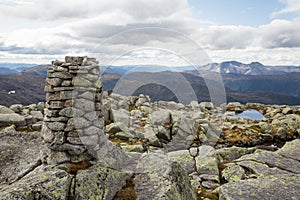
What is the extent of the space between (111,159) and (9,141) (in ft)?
54.7

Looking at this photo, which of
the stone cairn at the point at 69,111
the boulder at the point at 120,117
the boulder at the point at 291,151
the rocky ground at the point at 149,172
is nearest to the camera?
the rocky ground at the point at 149,172

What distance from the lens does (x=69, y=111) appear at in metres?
13.8

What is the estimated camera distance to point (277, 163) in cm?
2192

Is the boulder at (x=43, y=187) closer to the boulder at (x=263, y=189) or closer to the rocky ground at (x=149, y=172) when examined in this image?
the rocky ground at (x=149, y=172)

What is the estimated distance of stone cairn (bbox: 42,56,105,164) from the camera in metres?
13.9

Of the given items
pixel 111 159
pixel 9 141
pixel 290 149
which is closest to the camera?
pixel 111 159

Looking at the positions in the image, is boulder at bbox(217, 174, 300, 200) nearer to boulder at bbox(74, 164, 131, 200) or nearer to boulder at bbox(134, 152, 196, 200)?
boulder at bbox(134, 152, 196, 200)

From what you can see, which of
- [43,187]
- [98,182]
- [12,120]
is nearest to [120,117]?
[12,120]

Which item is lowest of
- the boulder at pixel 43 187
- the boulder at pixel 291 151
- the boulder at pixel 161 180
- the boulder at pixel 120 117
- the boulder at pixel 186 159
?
the boulder at pixel 120 117

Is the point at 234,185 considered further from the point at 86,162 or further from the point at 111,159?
the point at 86,162

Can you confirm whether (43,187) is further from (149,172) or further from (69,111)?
(149,172)

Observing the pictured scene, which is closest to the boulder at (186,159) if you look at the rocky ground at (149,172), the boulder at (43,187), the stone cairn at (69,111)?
the rocky ground at (149,172)

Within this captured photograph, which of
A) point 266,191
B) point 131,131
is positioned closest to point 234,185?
point 266,191

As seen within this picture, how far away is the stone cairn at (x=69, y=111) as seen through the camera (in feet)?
45.5
